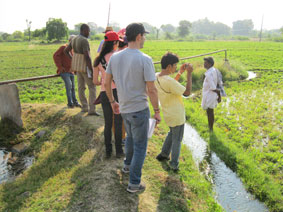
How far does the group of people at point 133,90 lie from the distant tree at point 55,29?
226 ft

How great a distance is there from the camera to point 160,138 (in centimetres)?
561

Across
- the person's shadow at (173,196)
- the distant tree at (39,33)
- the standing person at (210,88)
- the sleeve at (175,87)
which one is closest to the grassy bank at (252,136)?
the standing person at (210,88)

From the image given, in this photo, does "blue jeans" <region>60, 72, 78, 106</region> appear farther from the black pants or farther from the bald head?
the black pants

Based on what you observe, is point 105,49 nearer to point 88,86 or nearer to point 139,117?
point 139,117

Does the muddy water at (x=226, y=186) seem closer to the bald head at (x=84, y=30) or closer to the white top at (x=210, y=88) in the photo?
the white top at (x=210, y=88)

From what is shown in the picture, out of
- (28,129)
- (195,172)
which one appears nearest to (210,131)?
(195,172)

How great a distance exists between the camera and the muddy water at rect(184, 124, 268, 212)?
3.77m

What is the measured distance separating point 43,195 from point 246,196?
10.7 ft

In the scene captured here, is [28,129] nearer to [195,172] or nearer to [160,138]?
[160,138]

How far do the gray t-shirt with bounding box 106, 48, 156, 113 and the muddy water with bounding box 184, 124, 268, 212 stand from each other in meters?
2.31

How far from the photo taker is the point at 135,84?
9.16 ft

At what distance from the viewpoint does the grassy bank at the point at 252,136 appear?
420 cm

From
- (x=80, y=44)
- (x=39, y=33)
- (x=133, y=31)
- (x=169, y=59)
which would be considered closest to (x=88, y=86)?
(x=80, y=44)

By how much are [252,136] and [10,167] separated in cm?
572
